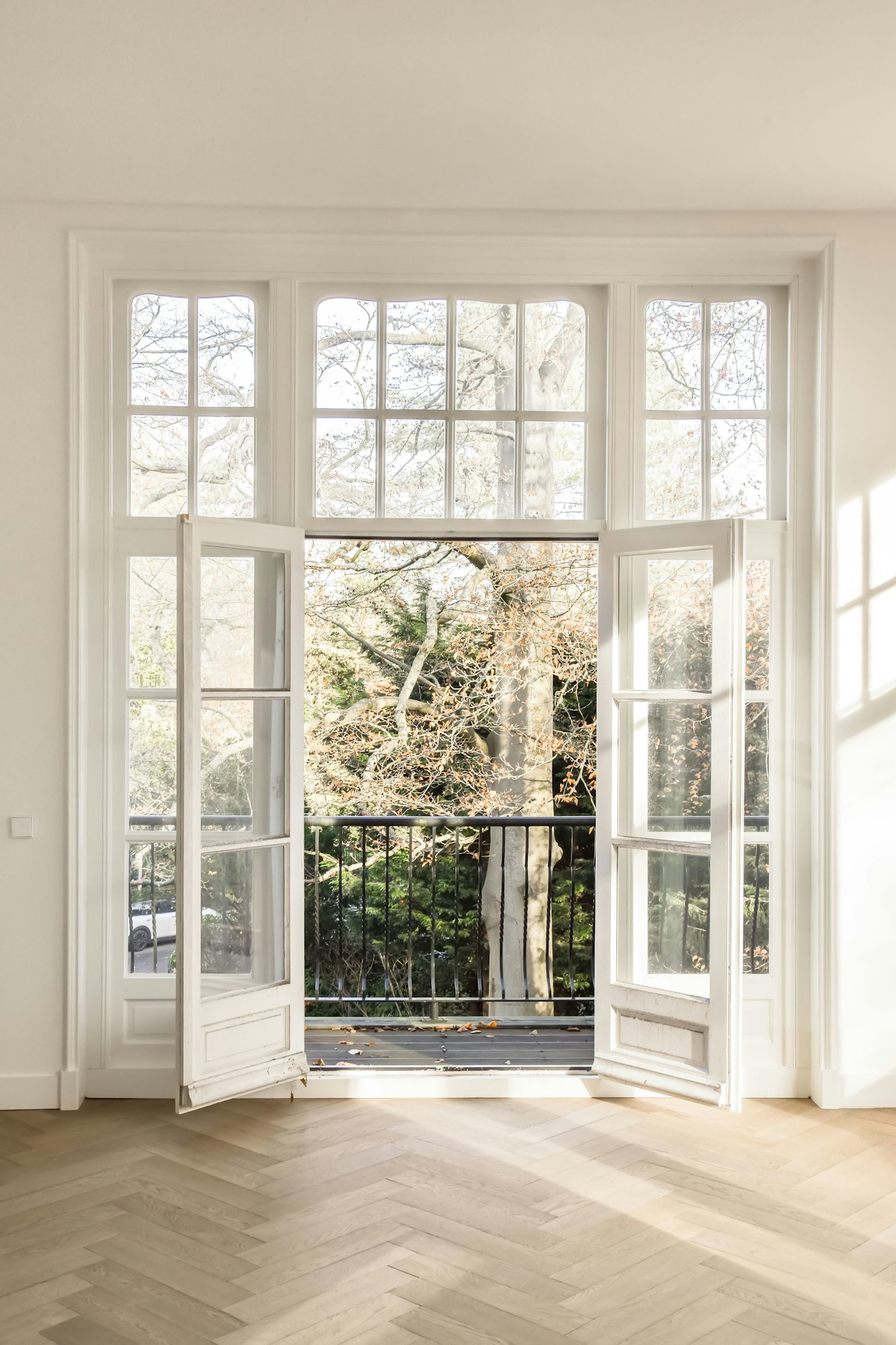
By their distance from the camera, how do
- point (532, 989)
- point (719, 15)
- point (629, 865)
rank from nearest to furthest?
point (719, 15)
point (629, 865)
point (532, 989)

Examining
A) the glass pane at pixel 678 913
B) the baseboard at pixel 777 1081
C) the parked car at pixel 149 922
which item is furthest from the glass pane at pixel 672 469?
the parked car at pixel 149 922

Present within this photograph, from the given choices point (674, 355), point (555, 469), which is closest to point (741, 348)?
point (674, 355)

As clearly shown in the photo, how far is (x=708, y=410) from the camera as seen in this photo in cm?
389

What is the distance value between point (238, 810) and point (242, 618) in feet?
2.29

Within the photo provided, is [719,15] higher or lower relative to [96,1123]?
higher

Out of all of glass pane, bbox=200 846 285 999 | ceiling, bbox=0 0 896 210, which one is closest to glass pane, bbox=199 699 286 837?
glass pane, bbox=200 846 285 999

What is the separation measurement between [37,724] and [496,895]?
12.8ft

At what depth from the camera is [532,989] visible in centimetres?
657

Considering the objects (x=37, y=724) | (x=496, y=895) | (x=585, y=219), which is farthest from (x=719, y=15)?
(x=496, y=895)

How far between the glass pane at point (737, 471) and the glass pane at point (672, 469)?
7cm

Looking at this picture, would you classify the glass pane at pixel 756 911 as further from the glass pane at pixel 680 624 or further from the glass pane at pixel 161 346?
the glass pane at pixel 161 346

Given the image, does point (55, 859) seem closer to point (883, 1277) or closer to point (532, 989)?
point (883, 1277)

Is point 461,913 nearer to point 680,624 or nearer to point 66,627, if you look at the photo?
point 680,624

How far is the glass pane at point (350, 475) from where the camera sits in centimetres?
387
